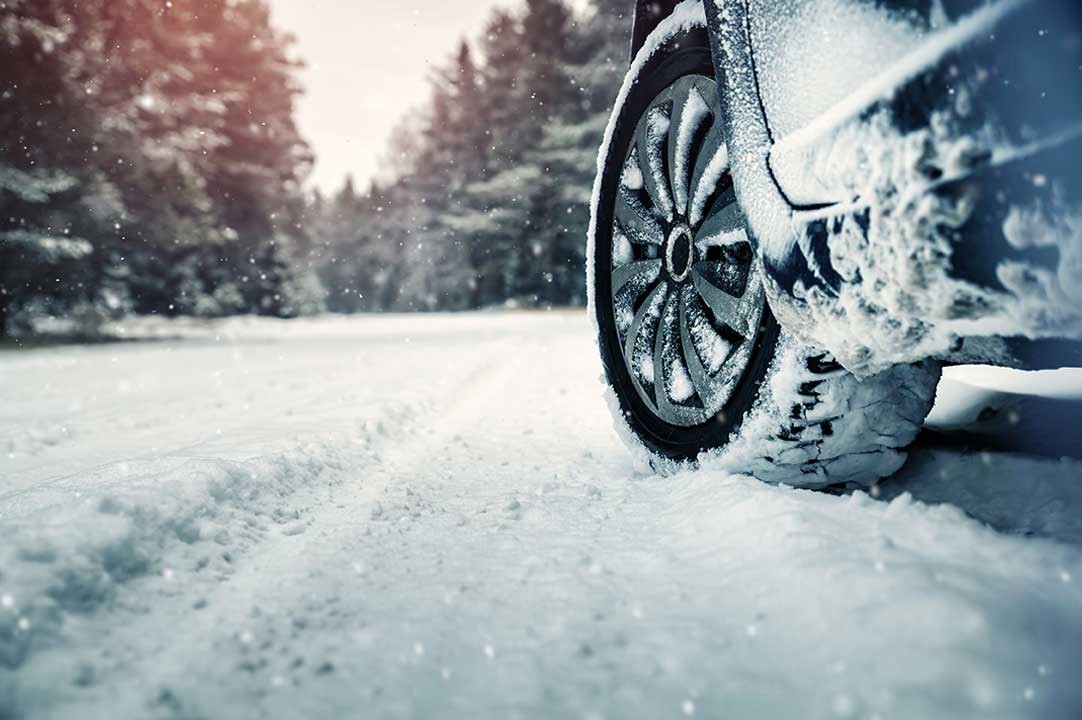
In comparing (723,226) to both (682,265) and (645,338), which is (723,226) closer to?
(682,265)

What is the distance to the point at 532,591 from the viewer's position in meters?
1.40

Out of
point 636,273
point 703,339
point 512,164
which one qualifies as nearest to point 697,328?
point 703,339

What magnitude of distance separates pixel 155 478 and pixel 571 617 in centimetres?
146

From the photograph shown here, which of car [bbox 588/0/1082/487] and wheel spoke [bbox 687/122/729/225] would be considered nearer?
car [bbox 588/0/1082/487]

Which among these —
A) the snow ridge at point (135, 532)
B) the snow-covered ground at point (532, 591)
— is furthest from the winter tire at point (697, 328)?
the snow ridge at point (135, 532)

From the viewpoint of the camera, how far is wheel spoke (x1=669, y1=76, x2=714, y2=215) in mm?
1988

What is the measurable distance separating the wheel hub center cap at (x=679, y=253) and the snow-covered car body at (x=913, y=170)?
0.52 meters

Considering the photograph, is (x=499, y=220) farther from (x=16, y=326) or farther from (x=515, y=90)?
(x=16, y=326)

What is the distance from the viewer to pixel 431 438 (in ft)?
10.5

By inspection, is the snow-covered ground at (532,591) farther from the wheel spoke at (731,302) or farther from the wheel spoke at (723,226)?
the wheel spoke at (723,226)

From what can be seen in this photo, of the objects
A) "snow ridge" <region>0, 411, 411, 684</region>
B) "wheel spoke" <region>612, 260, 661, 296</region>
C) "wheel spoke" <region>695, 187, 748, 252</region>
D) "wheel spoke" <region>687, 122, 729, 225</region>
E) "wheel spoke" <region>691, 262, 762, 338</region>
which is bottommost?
"snow ridge" <region>0, 411, 411, 684</region>

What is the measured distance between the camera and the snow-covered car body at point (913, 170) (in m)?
0.92

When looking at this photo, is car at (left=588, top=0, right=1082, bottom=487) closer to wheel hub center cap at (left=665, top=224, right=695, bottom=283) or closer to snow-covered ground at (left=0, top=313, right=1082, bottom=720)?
wheel hub center cap at (left=665, top=224, right=695, bottom=283)

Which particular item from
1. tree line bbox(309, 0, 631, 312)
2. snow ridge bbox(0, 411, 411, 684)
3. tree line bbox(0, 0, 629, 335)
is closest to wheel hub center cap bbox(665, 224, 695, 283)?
snow ridge bbox(0, 411, 411, 684)
